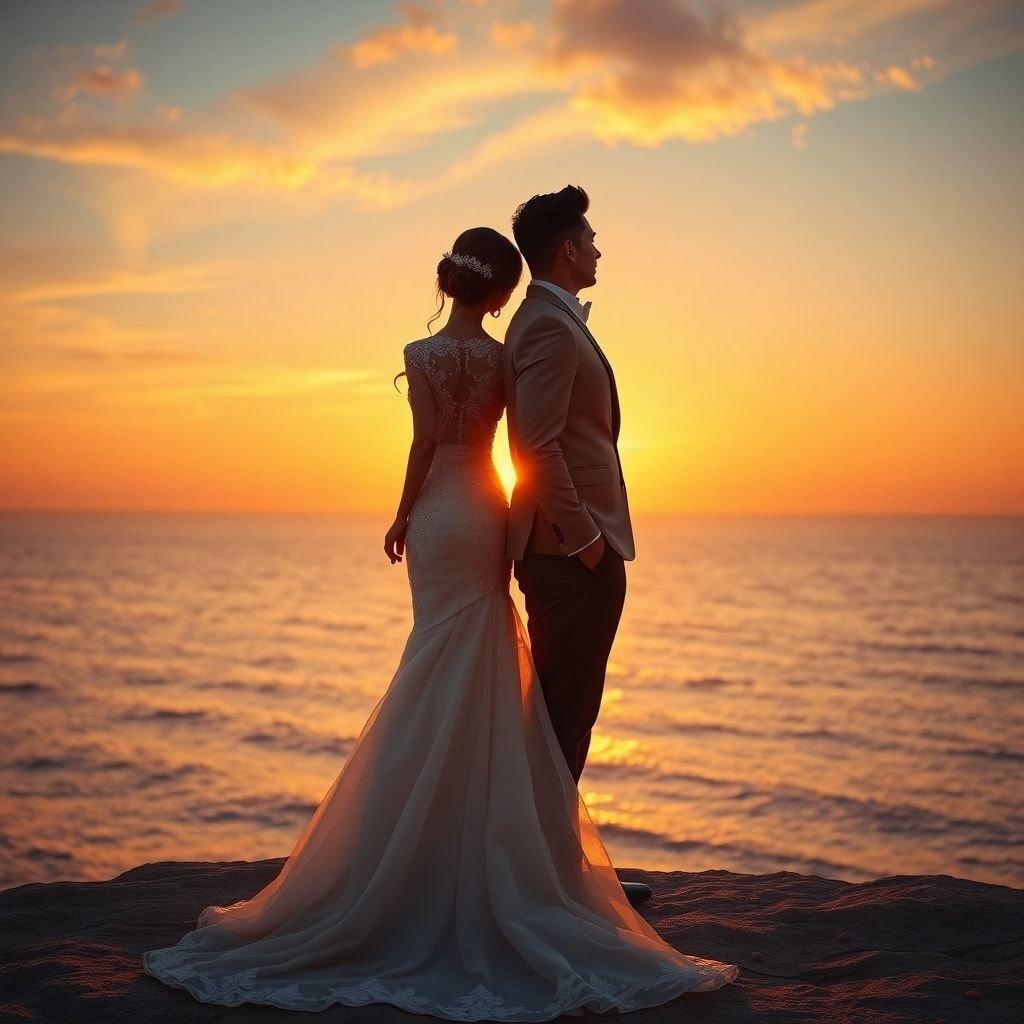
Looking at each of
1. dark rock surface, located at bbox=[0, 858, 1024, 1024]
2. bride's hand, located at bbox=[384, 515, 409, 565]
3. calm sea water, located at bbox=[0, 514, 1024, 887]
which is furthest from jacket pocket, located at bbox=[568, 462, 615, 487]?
calm sea water, located at bbox=[0, 514, 1024, 887]

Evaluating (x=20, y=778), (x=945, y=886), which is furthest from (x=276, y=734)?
(x=945, y=886)

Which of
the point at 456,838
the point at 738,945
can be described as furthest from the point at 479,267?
the point at 738,945

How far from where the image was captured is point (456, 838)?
381cm

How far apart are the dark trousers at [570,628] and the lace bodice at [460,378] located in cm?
58

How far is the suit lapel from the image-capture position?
13.3 feet

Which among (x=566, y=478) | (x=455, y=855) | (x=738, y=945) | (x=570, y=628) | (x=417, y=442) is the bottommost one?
(x=738, y=945)

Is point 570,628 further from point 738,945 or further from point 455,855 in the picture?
point 738,945

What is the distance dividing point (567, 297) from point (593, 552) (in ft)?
3.27

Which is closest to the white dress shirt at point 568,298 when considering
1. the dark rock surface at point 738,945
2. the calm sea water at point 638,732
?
the dark rock surface at point 738,945

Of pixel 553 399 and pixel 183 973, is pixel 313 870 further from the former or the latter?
pixel 553 399

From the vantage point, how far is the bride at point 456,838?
3.47 metres

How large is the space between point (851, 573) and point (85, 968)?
61.0 meters

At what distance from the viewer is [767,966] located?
4.02m

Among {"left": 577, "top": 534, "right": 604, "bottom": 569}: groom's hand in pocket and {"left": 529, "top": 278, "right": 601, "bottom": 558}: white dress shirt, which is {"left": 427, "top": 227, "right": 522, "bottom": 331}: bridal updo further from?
{"left": 577, "top": 534, "right": 604, "bottom": 569}: groom's hand in pocket
